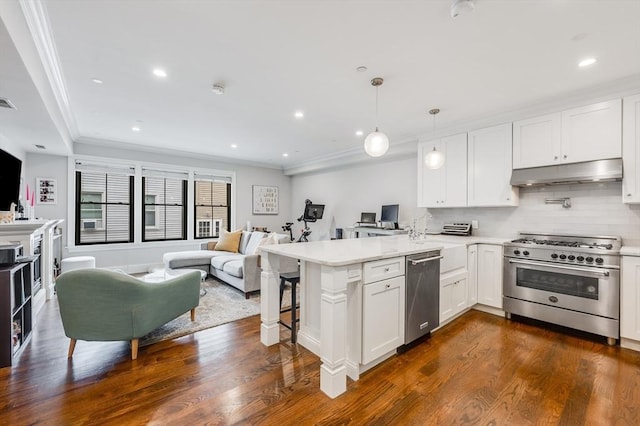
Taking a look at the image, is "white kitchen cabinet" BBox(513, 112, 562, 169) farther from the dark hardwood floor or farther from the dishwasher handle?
the dark hardwood floor

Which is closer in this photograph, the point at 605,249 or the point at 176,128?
the point at 605,249

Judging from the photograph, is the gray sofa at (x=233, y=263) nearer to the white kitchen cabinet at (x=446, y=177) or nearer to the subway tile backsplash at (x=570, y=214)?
the white kitchen cabinet at (x=446, y=177)

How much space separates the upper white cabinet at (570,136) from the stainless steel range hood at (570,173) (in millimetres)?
65

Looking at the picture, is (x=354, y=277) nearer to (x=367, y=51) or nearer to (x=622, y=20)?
(x=367, y=51)

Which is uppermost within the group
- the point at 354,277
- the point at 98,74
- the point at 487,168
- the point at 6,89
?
the point at 98,74

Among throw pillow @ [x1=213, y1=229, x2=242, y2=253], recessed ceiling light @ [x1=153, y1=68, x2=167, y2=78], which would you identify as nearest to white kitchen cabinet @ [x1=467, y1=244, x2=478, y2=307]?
recessed ceiling light @ [x1=153, y1=68, x2=167, y2=78]

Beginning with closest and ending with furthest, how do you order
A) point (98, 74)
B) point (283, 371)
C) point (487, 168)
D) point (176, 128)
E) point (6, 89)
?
point (283, 371) < point (6, 89) < point (98, 74) < point (487, 168) < point (176, 128)

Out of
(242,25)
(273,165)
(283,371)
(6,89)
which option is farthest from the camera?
(273,165)

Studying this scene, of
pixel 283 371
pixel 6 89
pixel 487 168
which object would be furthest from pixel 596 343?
pixel 6 89

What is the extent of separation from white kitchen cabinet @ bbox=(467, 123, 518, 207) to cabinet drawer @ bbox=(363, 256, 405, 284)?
7.29 feet

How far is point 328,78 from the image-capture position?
2.85 meters

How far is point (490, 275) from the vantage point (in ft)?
11.6

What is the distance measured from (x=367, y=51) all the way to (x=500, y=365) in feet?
9.38

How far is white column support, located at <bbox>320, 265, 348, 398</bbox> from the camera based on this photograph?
1947mm
